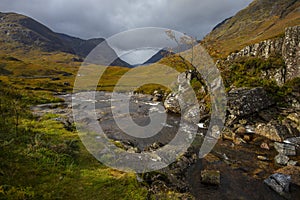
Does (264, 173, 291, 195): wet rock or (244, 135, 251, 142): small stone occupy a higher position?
(244, 135, 251, 142): small stone

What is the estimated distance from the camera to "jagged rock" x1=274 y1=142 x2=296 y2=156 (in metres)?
20.6

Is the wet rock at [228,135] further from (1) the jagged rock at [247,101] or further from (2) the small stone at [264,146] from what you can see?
(1) the jagged rock at [247,101]

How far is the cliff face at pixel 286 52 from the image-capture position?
122ft

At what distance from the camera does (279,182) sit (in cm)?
1471

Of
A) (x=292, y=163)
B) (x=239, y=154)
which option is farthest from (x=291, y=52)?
(x=292, y=163)

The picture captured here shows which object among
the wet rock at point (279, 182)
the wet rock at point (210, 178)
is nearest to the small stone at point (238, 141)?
the wet rock at point (279, 182)

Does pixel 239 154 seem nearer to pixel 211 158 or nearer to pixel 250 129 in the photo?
pixel 211 158

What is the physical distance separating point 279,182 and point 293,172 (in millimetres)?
2871

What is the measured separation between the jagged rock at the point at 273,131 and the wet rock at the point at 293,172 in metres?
7.93

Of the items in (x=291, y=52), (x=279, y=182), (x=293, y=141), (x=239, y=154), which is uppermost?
(x=291, y=52)

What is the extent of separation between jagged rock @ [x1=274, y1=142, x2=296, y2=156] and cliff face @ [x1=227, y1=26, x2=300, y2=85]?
19.4 m

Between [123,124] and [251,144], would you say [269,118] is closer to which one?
[251,144]

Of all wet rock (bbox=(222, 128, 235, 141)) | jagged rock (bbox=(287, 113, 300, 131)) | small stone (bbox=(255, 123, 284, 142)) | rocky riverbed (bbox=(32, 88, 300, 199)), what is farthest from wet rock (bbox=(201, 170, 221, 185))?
jagged rock (bbox=(287, 113, 300, 131))

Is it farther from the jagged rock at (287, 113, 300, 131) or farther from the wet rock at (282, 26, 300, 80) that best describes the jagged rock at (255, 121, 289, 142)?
the wet rock at (282, 26, 300, 80)
